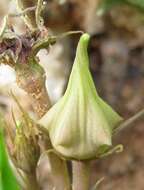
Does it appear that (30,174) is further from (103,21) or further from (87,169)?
(103,21)

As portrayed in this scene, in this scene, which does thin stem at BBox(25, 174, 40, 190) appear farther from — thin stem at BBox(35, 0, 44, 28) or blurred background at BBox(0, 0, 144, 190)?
blurred background at BBox(0, 0, 144, 190)

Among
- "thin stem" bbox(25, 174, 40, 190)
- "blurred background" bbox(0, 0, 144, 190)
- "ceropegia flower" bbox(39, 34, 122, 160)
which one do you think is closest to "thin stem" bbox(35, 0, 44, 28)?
"ceropegia flower" bbox(39, 34, 122, 160)

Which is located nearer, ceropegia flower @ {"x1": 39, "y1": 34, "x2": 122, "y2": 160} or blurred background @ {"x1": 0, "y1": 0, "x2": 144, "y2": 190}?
ceropegia flower @ {"x1": 39, "y1": 34, "x2": 122, "y2": 160}

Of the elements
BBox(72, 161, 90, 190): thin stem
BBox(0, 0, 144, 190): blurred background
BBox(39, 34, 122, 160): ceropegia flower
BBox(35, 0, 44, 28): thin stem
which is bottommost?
BBox(0, 0, 144, 190): blurred background

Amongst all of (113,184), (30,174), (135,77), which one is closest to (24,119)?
(30,174)

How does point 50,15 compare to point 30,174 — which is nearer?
point 30,174

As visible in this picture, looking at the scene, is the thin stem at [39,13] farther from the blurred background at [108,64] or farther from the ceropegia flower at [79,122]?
the blurred background at [108,64]

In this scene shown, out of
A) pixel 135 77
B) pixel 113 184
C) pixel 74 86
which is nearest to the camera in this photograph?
pixel 74 86
